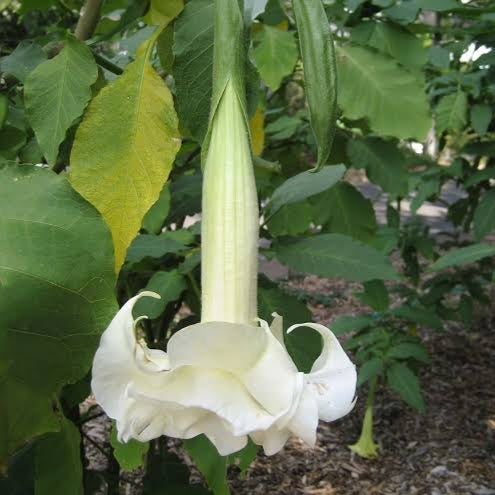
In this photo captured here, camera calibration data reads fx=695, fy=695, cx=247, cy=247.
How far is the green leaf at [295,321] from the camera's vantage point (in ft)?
2.73

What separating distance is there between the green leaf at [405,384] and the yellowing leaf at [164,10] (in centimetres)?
147

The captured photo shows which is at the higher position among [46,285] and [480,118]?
[46,285]

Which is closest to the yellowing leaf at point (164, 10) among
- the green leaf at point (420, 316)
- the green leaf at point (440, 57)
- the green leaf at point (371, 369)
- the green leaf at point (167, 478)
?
the green leaf at point (167, 478)

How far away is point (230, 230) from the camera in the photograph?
0.43m

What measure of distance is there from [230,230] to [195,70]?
0.72 ft

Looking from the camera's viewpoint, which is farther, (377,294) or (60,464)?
(377,294)

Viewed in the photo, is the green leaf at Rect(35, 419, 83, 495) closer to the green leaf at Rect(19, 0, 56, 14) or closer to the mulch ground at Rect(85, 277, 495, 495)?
the green leaf at Rect(19, 0, 56, 14)

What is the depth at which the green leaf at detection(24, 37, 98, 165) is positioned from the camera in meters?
0.60

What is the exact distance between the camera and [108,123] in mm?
596

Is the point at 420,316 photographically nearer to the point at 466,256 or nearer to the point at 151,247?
the point at 466,256

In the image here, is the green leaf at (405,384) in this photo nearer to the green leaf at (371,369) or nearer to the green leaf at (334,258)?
the green leaf at (371,369)

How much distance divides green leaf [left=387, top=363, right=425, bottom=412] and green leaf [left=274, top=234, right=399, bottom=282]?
1082 mm

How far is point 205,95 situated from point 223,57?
5.3 inches

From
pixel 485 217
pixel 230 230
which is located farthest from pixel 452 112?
pixel 230 230
